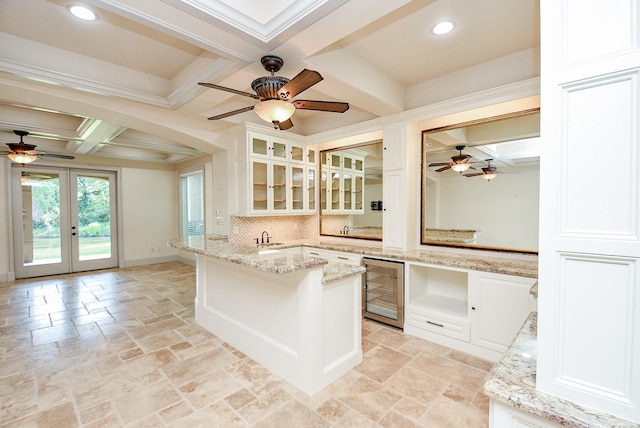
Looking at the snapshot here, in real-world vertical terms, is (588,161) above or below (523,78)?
below

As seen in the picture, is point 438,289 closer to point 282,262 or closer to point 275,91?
point 282,262

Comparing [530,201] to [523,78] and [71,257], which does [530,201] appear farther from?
[71,257]

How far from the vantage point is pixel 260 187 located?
14.6 feet

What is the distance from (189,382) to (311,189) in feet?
10.9

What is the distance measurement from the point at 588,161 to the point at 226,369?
2.78 meters

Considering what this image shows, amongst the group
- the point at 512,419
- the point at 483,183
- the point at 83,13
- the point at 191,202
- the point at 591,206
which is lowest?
the point at 512,419

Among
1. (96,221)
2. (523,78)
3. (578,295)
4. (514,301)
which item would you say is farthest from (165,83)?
(96,221)

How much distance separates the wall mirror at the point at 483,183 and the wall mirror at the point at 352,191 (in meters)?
0.70

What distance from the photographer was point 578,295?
912mm

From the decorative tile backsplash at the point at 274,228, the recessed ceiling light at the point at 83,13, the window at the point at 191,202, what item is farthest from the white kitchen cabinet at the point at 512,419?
the window at the point at 191,202

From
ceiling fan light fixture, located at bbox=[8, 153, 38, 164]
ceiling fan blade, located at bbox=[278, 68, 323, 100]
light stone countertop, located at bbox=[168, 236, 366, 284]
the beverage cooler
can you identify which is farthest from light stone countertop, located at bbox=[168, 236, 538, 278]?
ceiling fan light fixture, located at bbox=[8, 153, 38, 164]

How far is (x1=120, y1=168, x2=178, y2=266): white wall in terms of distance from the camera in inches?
268

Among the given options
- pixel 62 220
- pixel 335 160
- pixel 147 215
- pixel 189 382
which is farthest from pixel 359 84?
pixel 62 220

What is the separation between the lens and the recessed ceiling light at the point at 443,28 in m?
2.38
